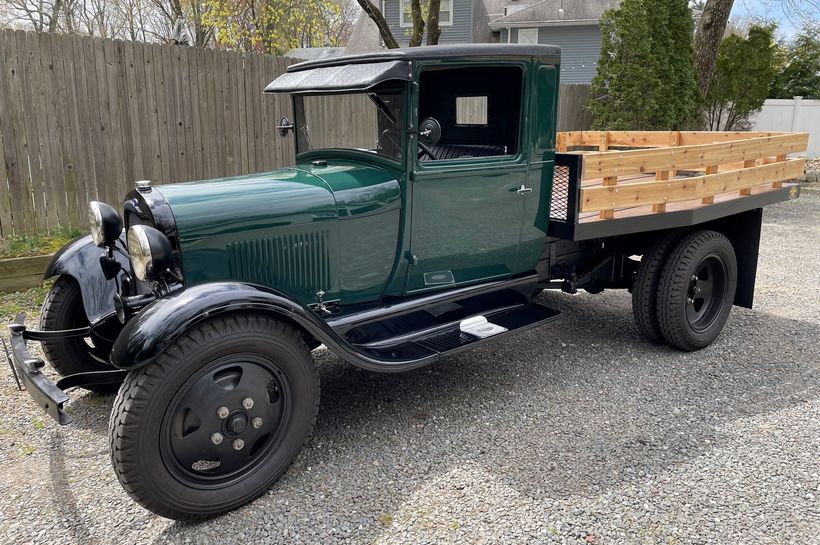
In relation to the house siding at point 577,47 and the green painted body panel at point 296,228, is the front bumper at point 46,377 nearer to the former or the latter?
the green painted body panel at point 296,228

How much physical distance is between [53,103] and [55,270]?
3194 millimetres

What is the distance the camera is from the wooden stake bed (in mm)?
3928

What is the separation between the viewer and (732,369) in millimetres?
4285

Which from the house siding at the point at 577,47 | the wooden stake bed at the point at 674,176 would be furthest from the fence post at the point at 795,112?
the wooden stake bed at the point at 674,176

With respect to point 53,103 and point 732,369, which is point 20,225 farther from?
point 732,369

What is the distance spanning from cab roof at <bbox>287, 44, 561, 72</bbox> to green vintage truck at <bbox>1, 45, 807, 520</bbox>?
1 cm

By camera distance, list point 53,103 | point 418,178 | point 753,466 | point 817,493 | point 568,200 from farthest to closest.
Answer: point 53,103 → point 568,200 → point 418,178 → point 753,466 → point 817,493

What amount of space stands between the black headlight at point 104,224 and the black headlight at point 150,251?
48 centimetres

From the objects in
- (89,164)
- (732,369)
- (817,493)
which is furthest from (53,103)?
(817,493)

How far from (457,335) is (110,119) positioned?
4595mm

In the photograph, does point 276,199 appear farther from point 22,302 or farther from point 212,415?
point 22,302

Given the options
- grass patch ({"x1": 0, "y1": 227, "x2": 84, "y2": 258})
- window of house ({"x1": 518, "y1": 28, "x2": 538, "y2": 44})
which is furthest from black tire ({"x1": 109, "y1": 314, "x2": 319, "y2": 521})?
window of house ({"x1": 518, "y1": 28, "x2": 538, "y2": 44})

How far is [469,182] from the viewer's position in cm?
360

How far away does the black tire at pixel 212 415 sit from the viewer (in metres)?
2.48
